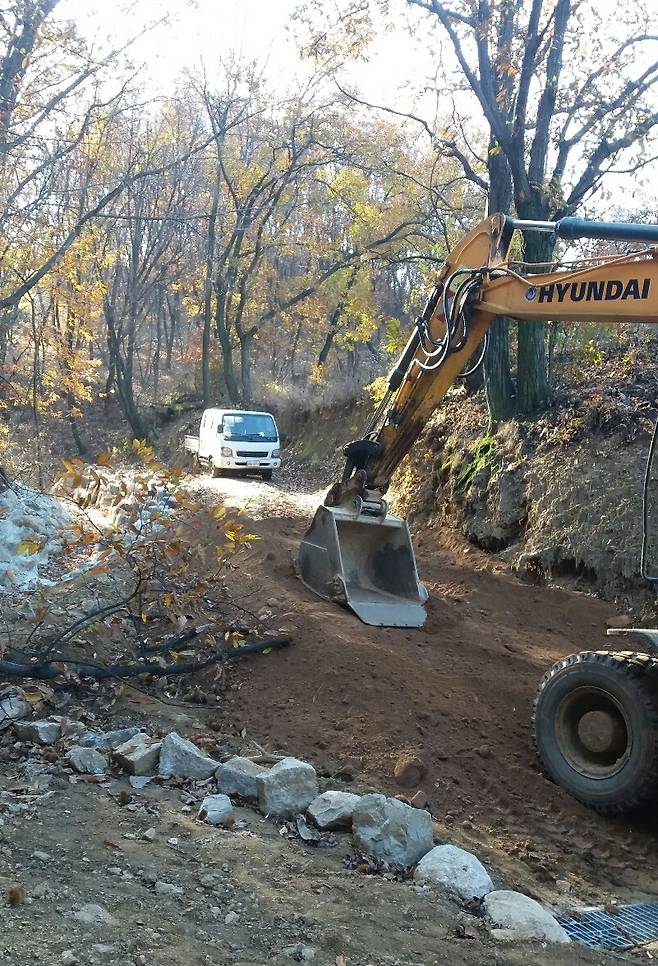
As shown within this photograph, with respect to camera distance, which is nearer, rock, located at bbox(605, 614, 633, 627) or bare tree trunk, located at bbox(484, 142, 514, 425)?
rock, located at bbox(605, 614, 633, 627)

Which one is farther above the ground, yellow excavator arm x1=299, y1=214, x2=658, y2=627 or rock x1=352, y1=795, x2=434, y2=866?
yellow excavator arm x1=299, y1=214, x2=658, y2=627

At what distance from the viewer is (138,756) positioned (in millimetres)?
5418

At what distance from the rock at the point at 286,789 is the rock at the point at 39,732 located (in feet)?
4.70

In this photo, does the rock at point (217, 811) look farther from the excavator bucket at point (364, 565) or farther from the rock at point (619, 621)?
Answer: the rock at point (619, 621)

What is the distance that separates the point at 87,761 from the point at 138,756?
0.30 m

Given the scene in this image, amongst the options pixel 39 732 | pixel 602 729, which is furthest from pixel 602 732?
pixel 39 732

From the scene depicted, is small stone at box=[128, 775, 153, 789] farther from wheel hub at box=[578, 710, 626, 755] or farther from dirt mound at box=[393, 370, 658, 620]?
dirt mound at box=[393, 370, 658, 620]

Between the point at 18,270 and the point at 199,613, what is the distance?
38.5ft

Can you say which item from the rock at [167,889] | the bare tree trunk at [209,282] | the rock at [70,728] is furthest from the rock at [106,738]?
the bare tree trunk at [209,282]

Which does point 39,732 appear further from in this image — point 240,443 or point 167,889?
point 240,443

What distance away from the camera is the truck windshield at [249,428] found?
22672 millimetres

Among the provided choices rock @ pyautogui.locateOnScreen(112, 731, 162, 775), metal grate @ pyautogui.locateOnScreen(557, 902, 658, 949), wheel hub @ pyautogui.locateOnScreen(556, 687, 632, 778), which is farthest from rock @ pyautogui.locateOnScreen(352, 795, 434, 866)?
wheel hub @ pyautogui.locateOnScreen(556, 687, 632, 778)

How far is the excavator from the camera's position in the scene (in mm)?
5891

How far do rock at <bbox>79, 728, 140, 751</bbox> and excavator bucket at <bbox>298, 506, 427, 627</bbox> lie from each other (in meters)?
3.09
